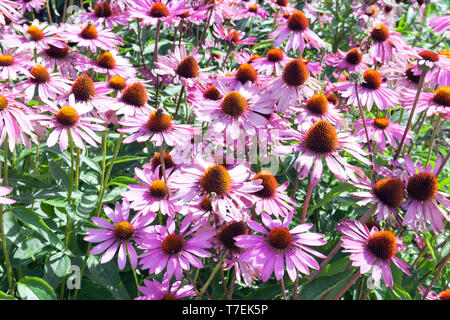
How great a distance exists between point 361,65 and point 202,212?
147 cm

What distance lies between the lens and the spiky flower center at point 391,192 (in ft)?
4.26

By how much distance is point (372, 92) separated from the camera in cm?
195

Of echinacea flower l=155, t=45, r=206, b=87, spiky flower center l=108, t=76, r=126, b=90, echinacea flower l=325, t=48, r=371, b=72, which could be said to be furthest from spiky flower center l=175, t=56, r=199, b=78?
echinacea flower l=325, t=48, r=371, b=72

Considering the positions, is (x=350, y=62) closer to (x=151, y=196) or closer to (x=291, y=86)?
(x=291, y=86)

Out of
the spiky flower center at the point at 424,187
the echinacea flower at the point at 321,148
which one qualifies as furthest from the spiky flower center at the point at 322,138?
the spiky flower center at the point at 424,187

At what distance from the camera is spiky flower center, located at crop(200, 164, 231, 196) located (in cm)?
123


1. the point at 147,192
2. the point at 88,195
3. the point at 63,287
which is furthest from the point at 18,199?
the point at 147,192

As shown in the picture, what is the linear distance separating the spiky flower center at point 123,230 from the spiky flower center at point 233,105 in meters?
0.47

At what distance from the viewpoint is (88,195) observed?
1.69 m

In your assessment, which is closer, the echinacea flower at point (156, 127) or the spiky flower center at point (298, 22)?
the echinacea flower at point (156, 127)

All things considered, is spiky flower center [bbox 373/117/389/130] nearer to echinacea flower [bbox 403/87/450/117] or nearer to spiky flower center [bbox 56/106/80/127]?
echinacea flower [bbox 403/87/450/117]

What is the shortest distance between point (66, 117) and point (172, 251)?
549mm

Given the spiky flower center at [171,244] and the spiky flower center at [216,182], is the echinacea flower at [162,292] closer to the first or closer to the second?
the spiky flower center at [171,244]
